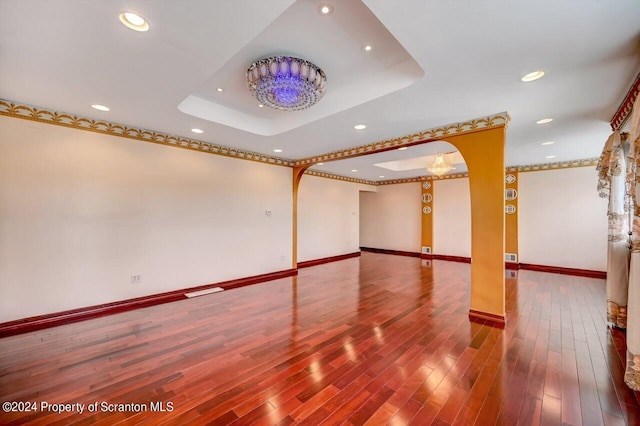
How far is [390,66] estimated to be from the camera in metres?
2.60

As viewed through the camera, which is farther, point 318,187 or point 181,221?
point 318,187

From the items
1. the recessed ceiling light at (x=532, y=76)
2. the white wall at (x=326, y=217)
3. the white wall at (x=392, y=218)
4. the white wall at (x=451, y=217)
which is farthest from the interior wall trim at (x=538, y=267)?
the recessed ceiling light at (x=532, y=76)

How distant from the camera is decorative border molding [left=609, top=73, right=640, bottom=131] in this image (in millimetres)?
2419

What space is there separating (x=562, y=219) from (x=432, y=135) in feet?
17.0

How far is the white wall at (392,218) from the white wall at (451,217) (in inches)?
23.3

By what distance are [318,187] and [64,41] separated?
19.5 feet

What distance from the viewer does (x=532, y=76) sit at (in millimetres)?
2355

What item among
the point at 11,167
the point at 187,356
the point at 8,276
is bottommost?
the point at 187,356

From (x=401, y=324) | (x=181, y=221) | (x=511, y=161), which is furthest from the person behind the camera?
(x=511, y=161)

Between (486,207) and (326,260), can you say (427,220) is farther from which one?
(486,207)

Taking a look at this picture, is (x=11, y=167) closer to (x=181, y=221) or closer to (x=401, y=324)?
(x=181, y=221)

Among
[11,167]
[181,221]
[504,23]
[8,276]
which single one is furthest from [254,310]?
[504,23]

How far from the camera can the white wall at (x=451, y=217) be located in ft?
25.4

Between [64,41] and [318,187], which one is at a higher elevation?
[64,41]
